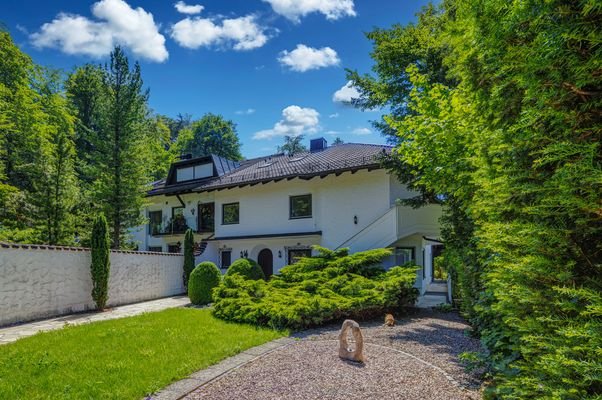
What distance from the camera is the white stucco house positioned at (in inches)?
571

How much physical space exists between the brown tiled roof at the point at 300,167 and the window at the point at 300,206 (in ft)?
4.25

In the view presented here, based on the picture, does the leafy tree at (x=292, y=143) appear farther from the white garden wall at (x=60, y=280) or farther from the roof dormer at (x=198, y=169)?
the white garden wall at (x=60, y=280)

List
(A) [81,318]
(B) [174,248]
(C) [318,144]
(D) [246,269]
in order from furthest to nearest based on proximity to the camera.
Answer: (B) [174,248], (C) [318,144], (D) [246,269], (A) [81,318]

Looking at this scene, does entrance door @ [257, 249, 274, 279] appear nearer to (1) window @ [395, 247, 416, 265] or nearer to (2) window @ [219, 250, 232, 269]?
(2) window @ [219, 250, 232, 269]

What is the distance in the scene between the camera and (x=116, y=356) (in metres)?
5.76

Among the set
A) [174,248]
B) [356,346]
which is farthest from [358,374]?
[174,248]

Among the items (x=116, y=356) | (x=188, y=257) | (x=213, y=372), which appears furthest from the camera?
(x=188, y=257)

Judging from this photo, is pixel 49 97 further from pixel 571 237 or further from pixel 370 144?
pixel 571 237

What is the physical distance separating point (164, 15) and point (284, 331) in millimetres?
9992

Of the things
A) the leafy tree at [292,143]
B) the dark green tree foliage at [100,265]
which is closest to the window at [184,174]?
the dark green tree foliage at [100,265]

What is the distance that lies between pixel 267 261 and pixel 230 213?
3.37m

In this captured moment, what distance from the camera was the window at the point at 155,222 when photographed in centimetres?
2162

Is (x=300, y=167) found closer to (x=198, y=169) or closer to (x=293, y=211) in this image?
(x=293, y=211)

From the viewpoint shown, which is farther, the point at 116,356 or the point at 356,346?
the point at 116,356
